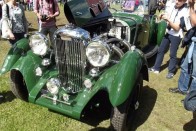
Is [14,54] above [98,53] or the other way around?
the other way around

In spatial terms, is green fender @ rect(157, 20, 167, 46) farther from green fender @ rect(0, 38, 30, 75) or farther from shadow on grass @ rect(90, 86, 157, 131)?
green fender @ rect(0, 38, 30, 75)

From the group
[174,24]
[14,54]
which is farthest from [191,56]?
[14,54]

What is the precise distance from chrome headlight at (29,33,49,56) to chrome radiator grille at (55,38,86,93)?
0.72 feet

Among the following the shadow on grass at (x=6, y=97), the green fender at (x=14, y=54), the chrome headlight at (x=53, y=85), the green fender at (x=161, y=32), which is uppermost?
the green fender at (x=14, y=54)

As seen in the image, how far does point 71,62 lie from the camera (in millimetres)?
3285

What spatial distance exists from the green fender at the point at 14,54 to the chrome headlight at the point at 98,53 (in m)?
1.21

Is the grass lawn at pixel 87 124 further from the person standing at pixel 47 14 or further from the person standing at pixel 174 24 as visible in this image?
the person standing at pixel 47 14

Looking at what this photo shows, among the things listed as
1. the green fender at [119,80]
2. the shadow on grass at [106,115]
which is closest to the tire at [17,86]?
the shadow on grass at [106,115]

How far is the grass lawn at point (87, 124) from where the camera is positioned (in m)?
3.36

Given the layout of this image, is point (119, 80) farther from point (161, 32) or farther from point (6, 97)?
point (161, 32)

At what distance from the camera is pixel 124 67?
291cm

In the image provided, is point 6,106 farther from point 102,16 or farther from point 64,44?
point 102,16

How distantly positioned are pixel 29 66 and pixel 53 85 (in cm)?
59

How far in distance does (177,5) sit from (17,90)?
327 cm
